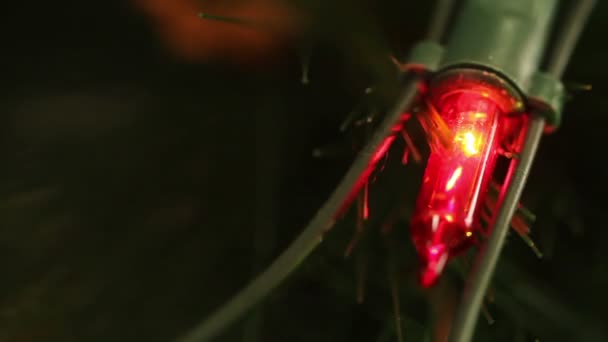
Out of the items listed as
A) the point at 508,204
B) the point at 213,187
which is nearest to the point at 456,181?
the point at 508,204

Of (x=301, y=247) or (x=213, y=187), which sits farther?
(x=213, y=187)

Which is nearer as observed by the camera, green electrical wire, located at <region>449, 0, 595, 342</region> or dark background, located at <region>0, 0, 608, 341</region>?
green electrical wire, located at <region>449, 0, 595, 342</region>

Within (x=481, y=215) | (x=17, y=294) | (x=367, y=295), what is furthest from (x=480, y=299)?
(x=17, y=294)

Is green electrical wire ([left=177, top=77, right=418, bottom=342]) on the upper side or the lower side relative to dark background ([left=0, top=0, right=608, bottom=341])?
upper

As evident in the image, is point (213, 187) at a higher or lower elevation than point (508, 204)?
lower

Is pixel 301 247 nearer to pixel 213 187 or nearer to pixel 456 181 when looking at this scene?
Answer: pixel 456 181

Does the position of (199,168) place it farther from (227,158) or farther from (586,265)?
(586,265)
